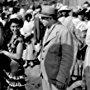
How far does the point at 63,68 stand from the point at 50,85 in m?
0.35

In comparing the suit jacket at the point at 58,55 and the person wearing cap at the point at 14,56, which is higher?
the suit jacket at the point at 58,55

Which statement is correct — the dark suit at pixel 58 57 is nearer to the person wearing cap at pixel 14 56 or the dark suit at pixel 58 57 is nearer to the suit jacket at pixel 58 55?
the suit jacket at pixel 58 55

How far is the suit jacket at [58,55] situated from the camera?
170 inches

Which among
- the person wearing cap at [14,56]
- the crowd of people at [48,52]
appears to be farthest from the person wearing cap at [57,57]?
the person wearing cap at [14,56]

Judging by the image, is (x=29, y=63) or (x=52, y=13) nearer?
(x=52, y=13)

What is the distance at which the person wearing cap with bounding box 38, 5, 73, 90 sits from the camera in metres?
4.32

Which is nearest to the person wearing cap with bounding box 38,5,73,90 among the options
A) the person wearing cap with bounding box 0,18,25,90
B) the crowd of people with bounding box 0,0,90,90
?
the crowd of people with bounding box 0,0,90,90

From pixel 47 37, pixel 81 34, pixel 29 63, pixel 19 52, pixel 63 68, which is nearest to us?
pixel 63 68

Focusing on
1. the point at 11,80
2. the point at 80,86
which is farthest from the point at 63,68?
the point at 11,80

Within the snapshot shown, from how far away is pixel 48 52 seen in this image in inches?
175

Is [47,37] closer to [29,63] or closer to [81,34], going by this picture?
[81,34]

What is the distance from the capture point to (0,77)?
5816mm

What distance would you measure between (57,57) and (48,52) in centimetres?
15

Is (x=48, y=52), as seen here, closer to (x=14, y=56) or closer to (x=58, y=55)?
(x=58, y=55)
